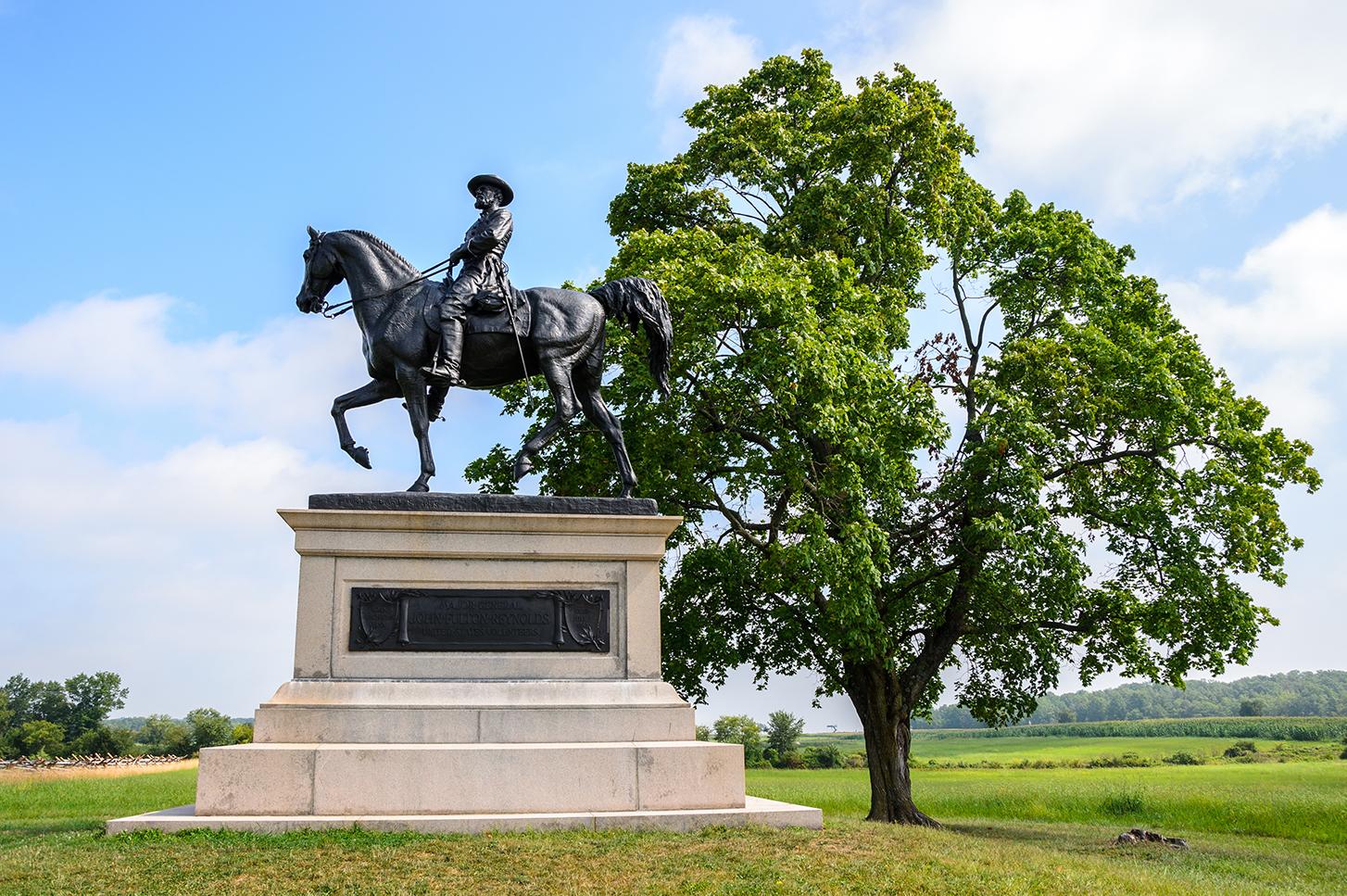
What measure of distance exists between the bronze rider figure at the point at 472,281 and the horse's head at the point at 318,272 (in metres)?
1.47

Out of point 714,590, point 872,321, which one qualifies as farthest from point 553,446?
point 872,321

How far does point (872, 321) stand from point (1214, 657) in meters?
8.44

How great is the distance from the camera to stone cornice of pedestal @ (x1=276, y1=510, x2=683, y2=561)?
1087 centimetres

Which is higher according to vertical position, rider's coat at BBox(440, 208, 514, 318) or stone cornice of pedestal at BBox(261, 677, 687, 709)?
rider's coat at BBox(440, 208, 514, 318)

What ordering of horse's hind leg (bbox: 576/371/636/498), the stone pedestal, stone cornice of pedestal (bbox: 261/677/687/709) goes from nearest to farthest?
the stone pedestal, stone cornice of pedestal (bbox: 261/677/687/709), horse's hind leg (bbox: 576/371/636/498)

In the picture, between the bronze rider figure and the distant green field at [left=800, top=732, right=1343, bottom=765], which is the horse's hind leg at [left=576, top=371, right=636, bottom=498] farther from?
the distant green field at [left=800, top=732, right=1343, bottom=765]

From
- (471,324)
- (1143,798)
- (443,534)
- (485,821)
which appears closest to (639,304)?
(471,324)

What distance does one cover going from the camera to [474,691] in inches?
415

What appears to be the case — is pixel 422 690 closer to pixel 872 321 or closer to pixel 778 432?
pixel 778 432

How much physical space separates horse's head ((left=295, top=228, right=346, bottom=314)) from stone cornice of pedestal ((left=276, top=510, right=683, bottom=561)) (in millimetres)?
2952

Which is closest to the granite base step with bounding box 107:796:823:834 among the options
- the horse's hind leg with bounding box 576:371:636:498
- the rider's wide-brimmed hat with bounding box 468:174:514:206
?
→ the horse's hind leg with bounding box 576:371:636:498

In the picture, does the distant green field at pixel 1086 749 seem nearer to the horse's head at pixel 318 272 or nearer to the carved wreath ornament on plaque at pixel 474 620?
the carved wreath ornament on plaque at pixel 474 620

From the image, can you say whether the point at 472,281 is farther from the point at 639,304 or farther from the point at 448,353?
the point at 639,304

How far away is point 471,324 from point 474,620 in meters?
3.33
